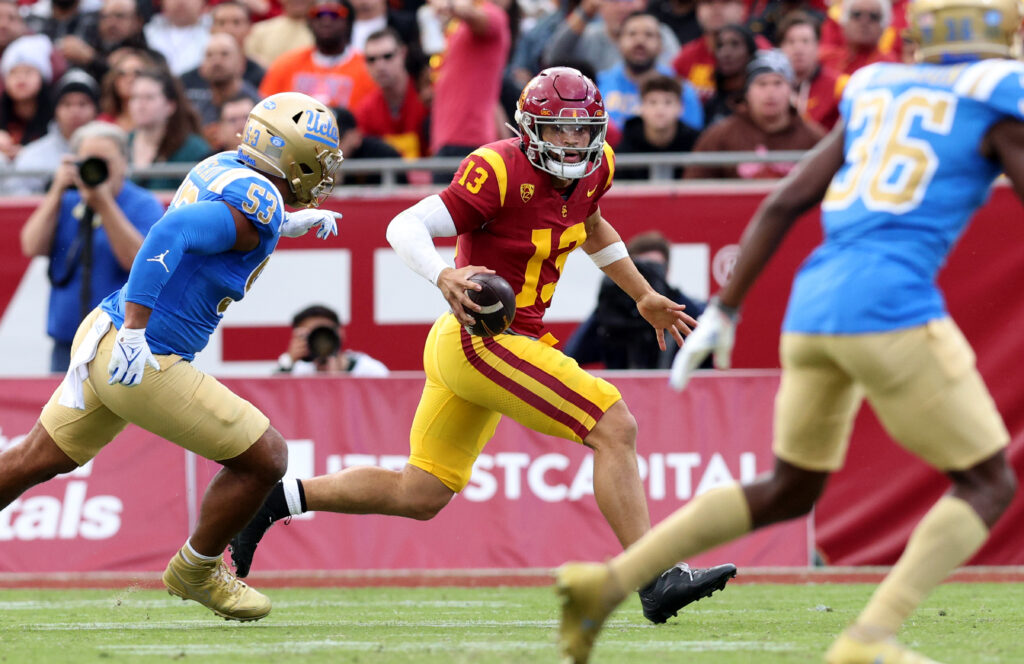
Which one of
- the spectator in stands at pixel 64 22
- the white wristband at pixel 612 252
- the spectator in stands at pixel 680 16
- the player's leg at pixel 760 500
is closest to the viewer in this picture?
the player's leg at pixel 760 500

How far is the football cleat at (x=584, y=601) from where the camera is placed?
3957mm

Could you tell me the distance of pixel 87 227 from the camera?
822cm

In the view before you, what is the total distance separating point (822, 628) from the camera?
215 inches

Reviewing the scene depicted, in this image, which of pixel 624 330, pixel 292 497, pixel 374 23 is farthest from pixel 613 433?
pixel 374 23

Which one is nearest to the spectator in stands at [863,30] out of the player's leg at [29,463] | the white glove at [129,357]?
the white glove at [129,357]

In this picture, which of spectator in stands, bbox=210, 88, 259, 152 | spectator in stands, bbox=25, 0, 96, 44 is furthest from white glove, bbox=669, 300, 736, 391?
spectator in stands, bbox=25, 0, 96, 44

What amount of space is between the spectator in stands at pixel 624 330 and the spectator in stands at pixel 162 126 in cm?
287

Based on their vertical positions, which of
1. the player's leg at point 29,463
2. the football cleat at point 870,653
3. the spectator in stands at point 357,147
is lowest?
the player's leg at point 29,463

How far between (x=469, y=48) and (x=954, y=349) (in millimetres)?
6093

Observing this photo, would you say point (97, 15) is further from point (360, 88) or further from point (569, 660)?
point (569, 660)

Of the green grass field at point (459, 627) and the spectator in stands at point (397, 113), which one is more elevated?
the spectator in stands at point (397, 113)

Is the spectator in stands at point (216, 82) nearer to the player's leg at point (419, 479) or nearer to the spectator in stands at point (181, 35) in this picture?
the spectator in stands at point (181, 35)

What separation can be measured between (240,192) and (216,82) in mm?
5693

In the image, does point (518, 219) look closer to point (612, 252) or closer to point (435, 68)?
point (612, 252)
